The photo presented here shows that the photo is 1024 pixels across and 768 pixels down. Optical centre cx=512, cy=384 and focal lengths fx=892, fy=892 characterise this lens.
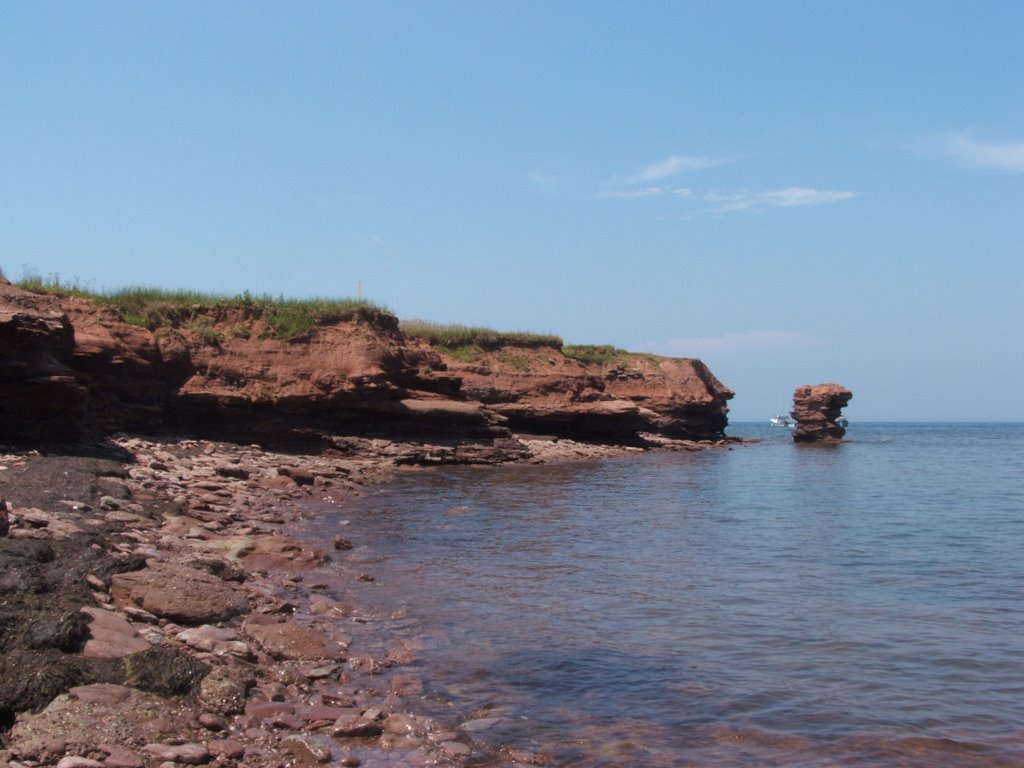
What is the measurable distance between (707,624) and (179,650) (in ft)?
17.5

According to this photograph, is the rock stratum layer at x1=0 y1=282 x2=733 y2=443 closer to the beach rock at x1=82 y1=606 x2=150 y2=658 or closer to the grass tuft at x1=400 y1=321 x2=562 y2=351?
the grass tuft at x1=400 y1=321 x2=562 y2=351

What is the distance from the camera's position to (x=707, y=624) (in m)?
9.45

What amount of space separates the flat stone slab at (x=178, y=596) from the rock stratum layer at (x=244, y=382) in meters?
8.98

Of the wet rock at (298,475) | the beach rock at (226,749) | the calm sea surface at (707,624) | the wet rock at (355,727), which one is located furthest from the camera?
the wet rock at (298,475)

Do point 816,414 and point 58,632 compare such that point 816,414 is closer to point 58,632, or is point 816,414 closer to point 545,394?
point 545,394

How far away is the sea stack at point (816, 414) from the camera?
63.0 metres

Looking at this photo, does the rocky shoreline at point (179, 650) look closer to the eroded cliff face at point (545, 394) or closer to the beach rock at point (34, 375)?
the beach rock at point (34, 375)

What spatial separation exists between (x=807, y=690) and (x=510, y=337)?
123 feet

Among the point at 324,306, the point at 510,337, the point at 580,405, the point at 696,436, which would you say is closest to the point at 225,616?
the point at 324,306

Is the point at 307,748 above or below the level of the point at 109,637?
below

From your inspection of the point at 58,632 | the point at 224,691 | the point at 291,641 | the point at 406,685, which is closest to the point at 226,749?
the point at 224,691

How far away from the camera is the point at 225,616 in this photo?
332 inches

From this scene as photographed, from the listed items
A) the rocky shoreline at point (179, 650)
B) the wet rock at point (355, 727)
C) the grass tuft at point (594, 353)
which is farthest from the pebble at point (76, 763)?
the grass tuft at point (594, 353)

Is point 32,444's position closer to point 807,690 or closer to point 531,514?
point 531,514
